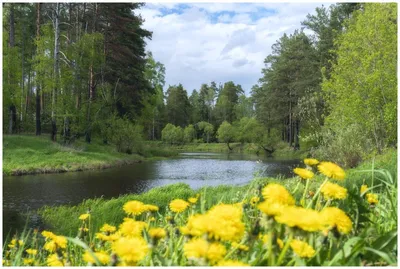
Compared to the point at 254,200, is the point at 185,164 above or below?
below

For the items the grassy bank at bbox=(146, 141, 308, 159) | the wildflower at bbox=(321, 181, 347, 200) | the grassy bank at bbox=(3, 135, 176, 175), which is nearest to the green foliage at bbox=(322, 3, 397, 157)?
the wildflower at bbox=(321, 181, 347, 200)

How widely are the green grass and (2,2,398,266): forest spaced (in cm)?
9

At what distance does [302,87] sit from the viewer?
1316 inches

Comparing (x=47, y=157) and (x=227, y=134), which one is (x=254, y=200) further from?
(x=227, y=134)

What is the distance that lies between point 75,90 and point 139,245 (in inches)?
899

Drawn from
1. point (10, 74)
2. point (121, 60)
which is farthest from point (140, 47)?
point (10, 74)

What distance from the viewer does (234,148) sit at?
4578 cm

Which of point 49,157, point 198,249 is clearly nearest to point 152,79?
point 49,157

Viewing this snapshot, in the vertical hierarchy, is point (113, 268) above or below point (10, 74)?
below

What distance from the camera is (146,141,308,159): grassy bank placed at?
34.5m

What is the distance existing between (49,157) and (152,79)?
81.5 ft

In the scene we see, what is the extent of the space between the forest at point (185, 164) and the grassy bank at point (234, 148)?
51 centimetres

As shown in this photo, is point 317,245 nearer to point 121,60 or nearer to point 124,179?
point 124,179

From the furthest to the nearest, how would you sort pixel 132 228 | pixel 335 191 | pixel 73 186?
pixel 73 186
pixel 132 228
pixel 335 191
